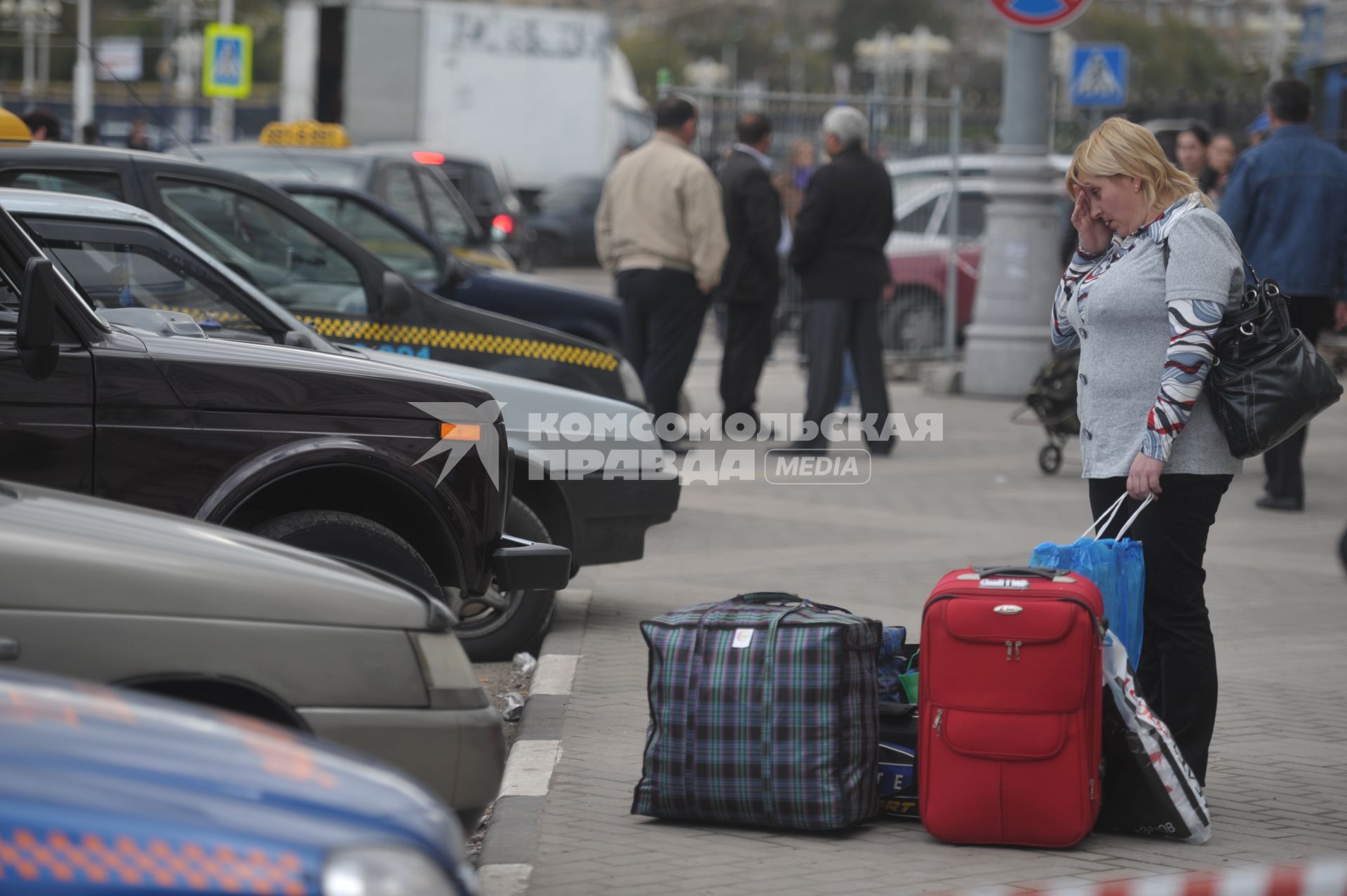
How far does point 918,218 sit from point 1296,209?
778 cm

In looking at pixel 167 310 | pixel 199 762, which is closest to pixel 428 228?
pixel 167 310

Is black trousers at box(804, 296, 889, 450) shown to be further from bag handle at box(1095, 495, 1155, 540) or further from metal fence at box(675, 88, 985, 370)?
bag handle at box(1095, 495, 1155, 540)

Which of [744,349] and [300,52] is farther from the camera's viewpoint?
[300,52]

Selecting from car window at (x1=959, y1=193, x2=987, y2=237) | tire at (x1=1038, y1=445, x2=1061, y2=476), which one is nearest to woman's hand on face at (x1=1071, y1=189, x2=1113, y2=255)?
tire at (x1=1038, y1=445, x2=1061, y2=476)

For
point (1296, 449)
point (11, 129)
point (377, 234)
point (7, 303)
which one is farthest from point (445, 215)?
point (7, 303)

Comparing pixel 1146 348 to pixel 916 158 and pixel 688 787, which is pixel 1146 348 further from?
pixel 916 158

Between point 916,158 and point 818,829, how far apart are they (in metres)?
13.8

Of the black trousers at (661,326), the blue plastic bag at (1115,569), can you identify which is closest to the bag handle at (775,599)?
the blue plastic bag at (1115,569)

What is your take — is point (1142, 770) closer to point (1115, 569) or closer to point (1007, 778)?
point (1007, 778)

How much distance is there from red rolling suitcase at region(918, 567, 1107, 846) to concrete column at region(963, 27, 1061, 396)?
35.7ft

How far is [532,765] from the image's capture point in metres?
5.30

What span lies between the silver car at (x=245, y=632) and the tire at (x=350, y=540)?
1249mm

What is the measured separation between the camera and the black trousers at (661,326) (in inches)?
436

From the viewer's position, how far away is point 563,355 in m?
8.90
